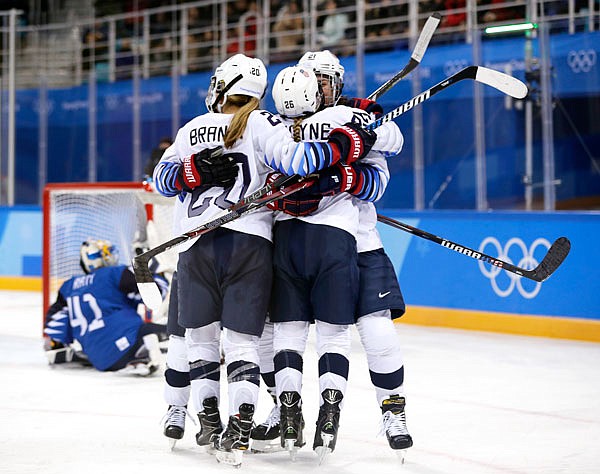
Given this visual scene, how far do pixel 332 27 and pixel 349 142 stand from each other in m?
5.61

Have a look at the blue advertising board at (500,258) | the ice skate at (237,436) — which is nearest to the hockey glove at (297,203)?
the ice skate at (237,436)

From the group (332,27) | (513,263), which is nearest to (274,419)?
(513,263)

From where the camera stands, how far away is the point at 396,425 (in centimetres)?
354

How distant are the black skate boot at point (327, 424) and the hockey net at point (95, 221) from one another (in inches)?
119

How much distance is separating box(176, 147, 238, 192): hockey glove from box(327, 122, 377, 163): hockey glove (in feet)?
1.10

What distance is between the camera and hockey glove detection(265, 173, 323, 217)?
3.56 meters

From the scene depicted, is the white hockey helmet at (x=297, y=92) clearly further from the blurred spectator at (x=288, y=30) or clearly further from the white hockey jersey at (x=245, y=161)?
the blurred spectator at (x=288, y=30)

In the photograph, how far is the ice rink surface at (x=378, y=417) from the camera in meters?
3.57

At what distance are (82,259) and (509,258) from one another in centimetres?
274

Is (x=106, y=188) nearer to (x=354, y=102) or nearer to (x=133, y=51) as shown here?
(x=354, y=102)

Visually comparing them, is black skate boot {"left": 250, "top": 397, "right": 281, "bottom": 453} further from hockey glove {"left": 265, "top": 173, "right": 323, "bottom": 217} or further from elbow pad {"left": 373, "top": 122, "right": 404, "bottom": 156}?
elbow pad {"left": 373, "top": 122, "right": 404, "bottom": 156}

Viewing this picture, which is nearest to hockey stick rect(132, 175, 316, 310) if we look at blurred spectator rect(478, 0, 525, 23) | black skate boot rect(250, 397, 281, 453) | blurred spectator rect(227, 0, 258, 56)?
black skate boot rect(250, 397, 281, 453)

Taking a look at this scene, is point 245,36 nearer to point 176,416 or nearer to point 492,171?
point 492,171

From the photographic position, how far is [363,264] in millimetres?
3637
